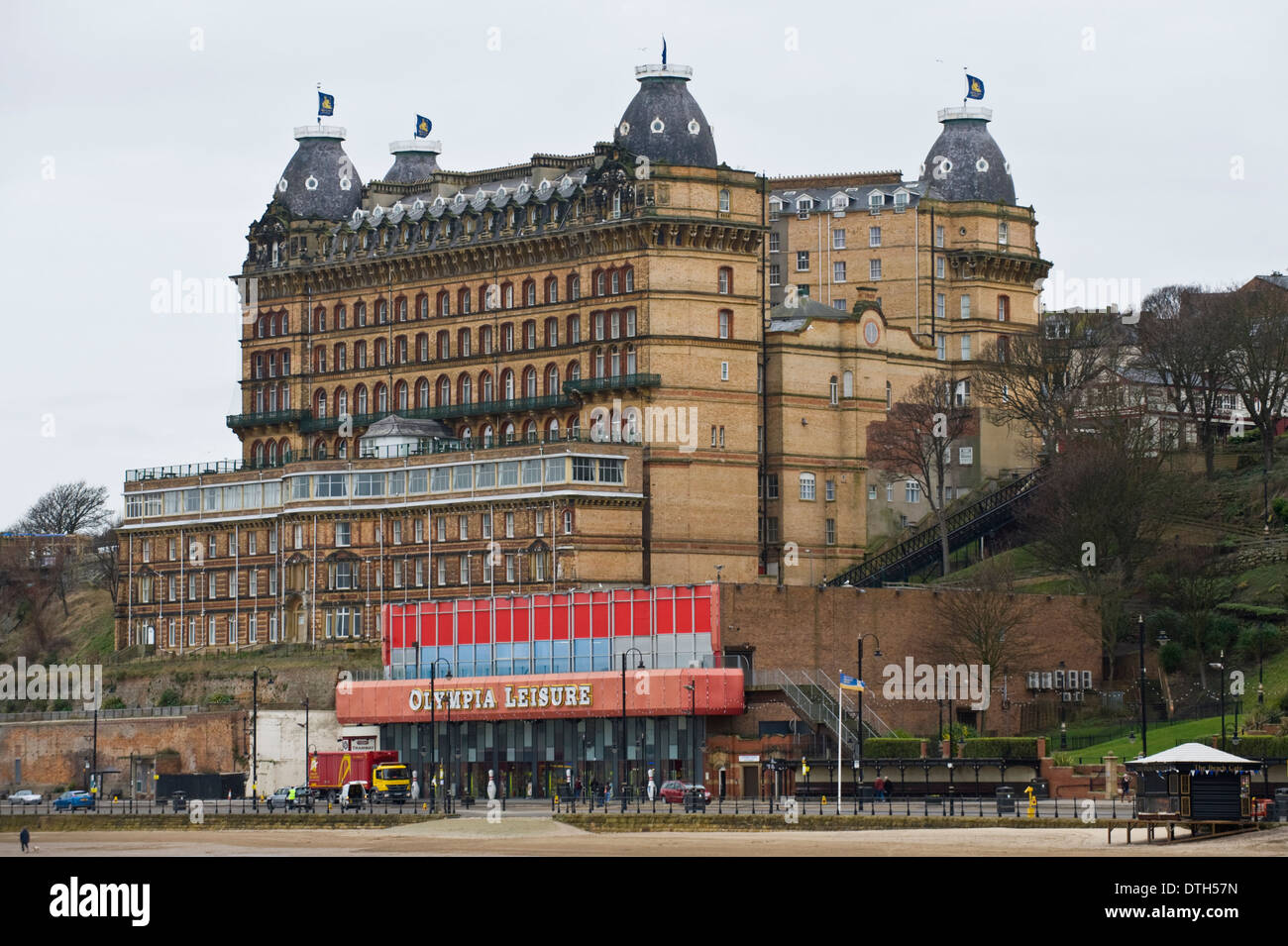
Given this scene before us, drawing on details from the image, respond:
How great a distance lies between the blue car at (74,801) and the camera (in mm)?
138250

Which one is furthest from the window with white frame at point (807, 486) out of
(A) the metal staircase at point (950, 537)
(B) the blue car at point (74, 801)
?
(B) the blue car at point (74, 801)

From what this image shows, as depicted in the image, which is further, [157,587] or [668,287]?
[157,587]

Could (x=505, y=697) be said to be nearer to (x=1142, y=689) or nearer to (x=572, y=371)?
(x=572, y=371)

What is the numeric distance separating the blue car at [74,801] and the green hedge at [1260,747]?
5429 cm

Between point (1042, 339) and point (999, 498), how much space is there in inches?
422

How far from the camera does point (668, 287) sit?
15838 cm

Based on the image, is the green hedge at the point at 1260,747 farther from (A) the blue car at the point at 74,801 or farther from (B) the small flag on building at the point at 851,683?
(A) the blue car at the point at 74,801

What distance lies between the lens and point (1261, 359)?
15825 cm

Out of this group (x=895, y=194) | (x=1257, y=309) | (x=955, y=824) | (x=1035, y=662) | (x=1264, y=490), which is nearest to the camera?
(x=955, y=824)

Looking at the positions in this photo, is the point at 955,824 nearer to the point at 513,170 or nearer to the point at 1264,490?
the point at 1264,490

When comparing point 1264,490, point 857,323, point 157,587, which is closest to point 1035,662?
point 1264,490

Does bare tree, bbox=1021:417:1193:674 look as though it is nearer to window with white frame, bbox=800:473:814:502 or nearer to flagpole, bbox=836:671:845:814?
flagpole, bbox=836:671:845:814

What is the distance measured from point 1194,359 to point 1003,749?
40223mm

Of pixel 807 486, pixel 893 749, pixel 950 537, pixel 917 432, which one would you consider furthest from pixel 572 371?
pixel 893 749
